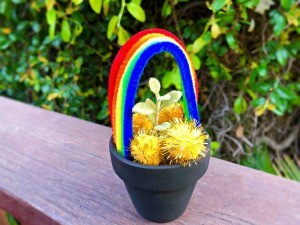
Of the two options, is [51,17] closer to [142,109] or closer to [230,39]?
[230,39]

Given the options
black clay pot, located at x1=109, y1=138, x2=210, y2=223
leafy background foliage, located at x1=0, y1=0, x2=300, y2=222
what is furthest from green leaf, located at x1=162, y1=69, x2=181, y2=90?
black clay pot, located at x1=109, y1=138, x2=210, y2=223

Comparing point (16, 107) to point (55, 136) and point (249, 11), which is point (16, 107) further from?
point (249, 11)

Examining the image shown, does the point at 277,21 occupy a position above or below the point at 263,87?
above

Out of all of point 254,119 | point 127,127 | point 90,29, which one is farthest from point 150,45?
point 254,119

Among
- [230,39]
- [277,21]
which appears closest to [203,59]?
[230,39]

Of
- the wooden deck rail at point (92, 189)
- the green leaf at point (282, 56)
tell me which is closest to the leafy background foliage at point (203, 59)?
the green leaf at point (282, 56)

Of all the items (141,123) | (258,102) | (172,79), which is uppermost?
(141,123)
